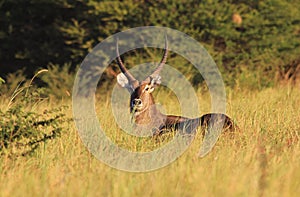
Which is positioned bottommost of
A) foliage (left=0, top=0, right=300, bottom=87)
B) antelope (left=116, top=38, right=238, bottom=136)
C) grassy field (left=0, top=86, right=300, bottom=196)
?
grassy field (left=0, top=86, right=300, bottom=196)

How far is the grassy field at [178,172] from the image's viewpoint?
4.02 meters

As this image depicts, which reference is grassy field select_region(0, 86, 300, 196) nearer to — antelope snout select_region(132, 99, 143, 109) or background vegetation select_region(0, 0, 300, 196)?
background vegetation select_region(0, 0, 300, 196)

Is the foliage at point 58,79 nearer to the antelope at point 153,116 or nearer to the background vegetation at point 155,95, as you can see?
the background vegetation at point 155,95

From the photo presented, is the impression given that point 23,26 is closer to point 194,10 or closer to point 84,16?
point 84,16

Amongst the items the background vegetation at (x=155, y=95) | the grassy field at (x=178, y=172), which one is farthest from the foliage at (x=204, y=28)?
the grassy field at (x=178, y=172)

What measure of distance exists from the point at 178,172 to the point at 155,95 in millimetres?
7984

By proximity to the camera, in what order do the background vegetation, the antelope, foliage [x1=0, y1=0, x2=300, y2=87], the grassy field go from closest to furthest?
the grassy field
the background vegetation
the antelope
foliage [x1=0, y1=0, x2=300, y2=87]

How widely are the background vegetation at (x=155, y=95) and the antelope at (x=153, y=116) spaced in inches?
12.3

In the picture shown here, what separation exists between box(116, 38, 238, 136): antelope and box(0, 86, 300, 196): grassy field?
0.55 metres

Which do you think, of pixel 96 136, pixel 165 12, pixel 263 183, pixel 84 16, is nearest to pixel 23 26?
pixel 84 16

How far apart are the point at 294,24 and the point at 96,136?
13.3 m

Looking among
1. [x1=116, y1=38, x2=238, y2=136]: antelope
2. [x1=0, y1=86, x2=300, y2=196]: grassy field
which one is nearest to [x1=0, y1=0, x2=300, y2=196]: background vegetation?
[x1=0, y1=86, x2=300, y2=196]: grassy field

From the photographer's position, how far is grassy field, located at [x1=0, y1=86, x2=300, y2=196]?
13.2 ft

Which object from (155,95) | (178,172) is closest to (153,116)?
(178,172)
